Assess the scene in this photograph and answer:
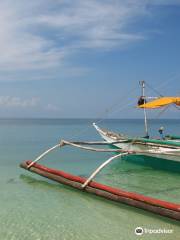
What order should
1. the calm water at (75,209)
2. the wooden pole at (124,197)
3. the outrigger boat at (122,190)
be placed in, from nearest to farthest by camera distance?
the calm water at (75,209) < the wooden pole at (124,197) < the outrigger boat at (122,190)

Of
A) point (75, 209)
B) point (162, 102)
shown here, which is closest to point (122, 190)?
point (75, 209)

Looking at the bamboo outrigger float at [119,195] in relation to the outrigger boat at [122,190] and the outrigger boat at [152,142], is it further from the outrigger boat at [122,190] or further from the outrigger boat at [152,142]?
the outrigger boat at [152,142]

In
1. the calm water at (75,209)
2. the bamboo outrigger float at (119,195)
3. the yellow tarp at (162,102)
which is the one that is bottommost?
the calm water at (75,209)

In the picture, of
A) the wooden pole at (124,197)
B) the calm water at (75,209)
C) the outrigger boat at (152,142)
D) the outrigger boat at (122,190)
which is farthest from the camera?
the outrigger boat at (152,142)

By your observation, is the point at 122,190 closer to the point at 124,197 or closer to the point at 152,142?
the point at 124,197

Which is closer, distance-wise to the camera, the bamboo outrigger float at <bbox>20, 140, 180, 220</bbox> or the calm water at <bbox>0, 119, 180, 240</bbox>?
the calm water at <bbox>0, 119, 180, 240</bbox>

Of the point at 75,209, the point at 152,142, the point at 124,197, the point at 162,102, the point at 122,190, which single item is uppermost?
the point at 162,102

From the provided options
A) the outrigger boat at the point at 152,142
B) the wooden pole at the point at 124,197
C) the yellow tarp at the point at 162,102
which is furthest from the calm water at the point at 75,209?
the yellow tarp at the point at 162,102

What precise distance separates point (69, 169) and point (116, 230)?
888 cm

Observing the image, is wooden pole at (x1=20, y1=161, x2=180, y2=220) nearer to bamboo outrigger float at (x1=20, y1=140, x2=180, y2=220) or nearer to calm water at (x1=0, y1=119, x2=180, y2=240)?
bamboo outrigger float at (x1=20, y1=140, x2=180, y2=220)

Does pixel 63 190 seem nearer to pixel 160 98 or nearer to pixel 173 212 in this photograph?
pixel 173 212

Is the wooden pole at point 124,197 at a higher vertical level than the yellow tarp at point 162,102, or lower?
lower

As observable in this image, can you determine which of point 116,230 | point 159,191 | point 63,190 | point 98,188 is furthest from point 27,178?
point 116,230

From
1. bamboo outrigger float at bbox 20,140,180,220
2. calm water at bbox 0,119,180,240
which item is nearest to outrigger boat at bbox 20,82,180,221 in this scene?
bamboo outrigger float at bbox 20,140,180,220
